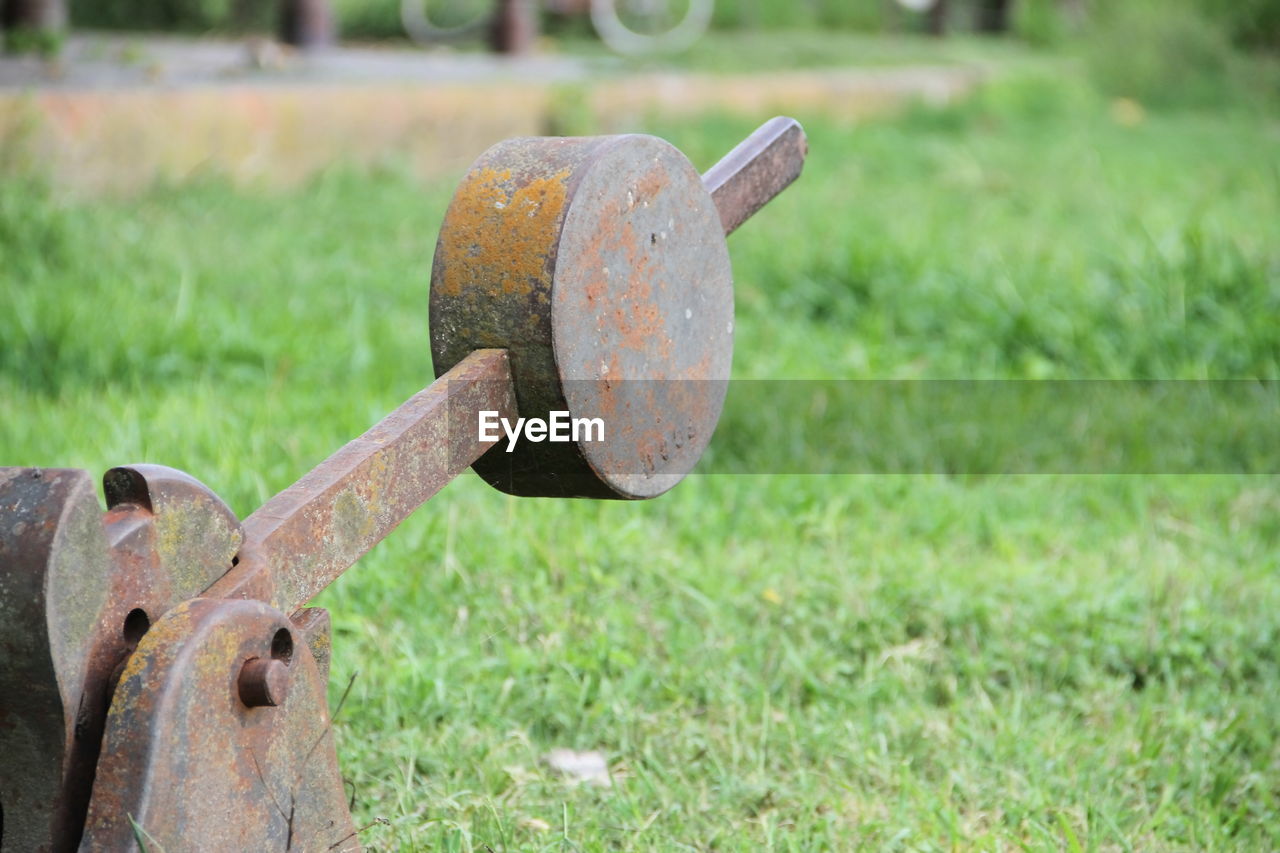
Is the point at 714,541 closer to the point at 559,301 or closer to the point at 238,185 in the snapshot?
the point at 559,301

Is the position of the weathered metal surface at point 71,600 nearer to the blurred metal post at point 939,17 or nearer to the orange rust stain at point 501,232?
the orange rust stain at point 501,232

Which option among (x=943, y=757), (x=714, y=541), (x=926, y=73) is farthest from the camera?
(x=926, y=73)

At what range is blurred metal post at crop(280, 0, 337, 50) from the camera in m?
7.20

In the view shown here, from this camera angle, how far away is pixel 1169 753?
1.85 metres

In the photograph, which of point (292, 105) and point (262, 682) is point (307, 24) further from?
point (262, 682)

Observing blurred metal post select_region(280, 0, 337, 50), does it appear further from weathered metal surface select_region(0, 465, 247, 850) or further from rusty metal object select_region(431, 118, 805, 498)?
weathered metal surface select_region(0, 465, 247, 850)

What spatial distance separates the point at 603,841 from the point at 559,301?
2.10 ft

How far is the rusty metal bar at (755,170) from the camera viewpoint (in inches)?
62.3

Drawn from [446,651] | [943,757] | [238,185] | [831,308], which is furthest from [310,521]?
[238,185]

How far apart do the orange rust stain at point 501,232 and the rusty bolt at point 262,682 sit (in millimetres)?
409

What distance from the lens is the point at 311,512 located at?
1.22 meters

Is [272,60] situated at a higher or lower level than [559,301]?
lower

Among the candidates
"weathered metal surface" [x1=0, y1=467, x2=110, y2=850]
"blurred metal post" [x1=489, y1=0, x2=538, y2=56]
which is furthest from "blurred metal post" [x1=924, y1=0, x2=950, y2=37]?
"weathered metal surface" [x1=0, y1=467, x2=110, y2=850]

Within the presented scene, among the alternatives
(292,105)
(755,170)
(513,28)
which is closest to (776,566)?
(755,170)
